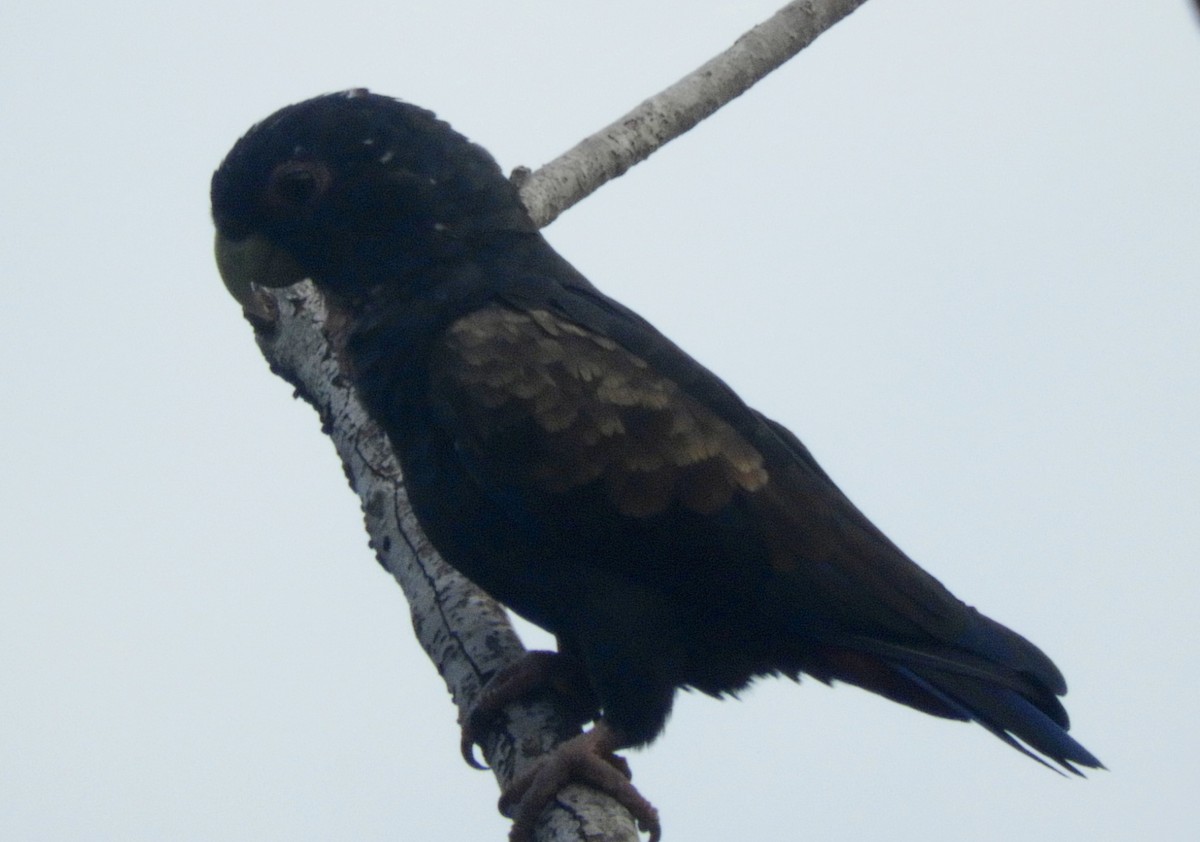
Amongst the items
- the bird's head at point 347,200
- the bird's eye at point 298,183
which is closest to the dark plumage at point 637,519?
the bird's head at point 347,200

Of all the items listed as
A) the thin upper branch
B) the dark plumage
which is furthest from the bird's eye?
the thin upper branch

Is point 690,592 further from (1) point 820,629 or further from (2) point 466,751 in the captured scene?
(2) point 466,751

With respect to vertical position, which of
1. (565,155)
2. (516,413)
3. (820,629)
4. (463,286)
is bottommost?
(820,629)

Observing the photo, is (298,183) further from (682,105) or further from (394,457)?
(682,105)

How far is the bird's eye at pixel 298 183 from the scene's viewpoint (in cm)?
464

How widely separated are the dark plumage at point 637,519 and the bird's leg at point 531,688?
0.06 metres

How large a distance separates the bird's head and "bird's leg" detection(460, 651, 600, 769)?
1360 millimetres

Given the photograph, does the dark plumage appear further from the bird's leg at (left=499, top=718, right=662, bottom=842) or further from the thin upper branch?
the thin upper branch

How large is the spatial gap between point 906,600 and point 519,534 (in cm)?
117

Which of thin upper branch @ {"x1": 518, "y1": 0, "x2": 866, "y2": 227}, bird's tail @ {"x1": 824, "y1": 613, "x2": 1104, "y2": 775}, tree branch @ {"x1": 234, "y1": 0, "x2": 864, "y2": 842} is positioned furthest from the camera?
thin upper branch @ {"x1": 518, "y1": 0, "x2": 866, "y2": 227}

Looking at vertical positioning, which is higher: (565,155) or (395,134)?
(565,155)

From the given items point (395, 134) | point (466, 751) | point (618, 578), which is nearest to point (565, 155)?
point (395, 134)

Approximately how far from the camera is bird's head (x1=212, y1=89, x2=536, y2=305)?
4602 millimetres

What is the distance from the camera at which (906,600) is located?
4199 millimetres
